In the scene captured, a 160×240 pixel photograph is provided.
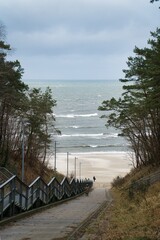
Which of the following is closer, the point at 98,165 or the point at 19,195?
the point at 19,195

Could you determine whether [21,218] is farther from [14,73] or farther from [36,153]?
[36,153]

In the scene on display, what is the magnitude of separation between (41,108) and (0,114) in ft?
41.5

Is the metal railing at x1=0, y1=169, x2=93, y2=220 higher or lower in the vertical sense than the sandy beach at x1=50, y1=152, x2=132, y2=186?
lower

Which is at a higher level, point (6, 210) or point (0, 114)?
point (0, 114)

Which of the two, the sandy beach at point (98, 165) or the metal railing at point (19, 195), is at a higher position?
the sandy beach at point (98, 165)

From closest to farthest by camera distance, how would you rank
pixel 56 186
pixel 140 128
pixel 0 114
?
pixel 56 186 → pixel 0 114 → pixel 140 128

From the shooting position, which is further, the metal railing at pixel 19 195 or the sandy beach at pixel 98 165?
the sandy beach at pixel 98 165

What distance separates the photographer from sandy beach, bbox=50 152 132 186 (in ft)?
240

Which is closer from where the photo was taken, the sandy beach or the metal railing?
the metal railing

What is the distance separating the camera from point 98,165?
263ft

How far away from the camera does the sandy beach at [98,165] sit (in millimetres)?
73188

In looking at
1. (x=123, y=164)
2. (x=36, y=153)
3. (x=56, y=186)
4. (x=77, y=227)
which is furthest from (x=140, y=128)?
(x=123, y=164)

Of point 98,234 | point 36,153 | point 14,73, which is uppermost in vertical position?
point 14,73

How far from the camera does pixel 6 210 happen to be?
1192 cm
